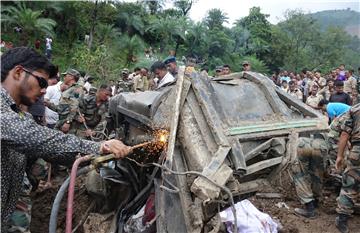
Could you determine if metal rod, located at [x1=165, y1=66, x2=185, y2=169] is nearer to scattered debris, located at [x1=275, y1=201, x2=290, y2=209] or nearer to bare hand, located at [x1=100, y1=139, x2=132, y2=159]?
bare hand, located at [x1=100, y1=139, x2=132, y2=159]

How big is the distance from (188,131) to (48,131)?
1.05 m

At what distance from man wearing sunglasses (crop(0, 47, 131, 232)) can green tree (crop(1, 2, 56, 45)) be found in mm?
19695

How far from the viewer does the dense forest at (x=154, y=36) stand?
68.1 feet

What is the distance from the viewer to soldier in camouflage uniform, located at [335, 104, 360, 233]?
16.1 feet

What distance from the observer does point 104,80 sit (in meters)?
15.6

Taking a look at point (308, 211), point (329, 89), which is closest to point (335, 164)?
point (308, 211)

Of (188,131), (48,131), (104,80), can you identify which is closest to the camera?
(48,131)

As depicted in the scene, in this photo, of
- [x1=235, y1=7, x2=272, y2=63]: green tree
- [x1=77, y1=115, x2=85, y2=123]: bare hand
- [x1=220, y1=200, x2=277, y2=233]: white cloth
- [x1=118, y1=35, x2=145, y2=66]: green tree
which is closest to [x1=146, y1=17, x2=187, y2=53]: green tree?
[x1=118, y1=35, x2=145, y2=66]: green tree

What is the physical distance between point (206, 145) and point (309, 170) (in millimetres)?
3322

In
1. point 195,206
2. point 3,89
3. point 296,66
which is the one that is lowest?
point 296,66

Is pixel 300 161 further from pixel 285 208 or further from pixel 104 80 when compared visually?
pixel 104 80

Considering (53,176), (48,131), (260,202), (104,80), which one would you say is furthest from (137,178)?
(104,80)

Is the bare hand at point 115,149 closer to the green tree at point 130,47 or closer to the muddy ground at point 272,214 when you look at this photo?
the muddy ground at point 272,214

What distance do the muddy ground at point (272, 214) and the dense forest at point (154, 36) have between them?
10.7 metres
